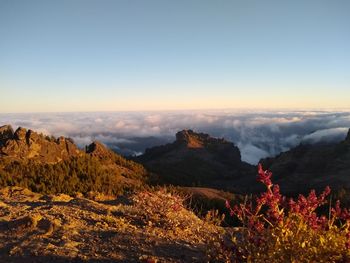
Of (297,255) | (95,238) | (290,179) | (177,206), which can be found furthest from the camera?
(290,179)

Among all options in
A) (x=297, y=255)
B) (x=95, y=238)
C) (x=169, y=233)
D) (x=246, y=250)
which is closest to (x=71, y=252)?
(x=95, y=238)

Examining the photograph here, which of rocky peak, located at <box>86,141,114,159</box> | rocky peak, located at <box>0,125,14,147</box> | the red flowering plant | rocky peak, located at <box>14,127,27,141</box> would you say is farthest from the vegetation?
the red flowering plant

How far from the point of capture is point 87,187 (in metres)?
73.0

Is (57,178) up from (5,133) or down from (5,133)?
down

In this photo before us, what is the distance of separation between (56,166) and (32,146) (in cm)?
2102

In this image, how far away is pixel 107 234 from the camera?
43.7 feet

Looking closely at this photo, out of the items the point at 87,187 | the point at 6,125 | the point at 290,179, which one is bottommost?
the point at 290,179

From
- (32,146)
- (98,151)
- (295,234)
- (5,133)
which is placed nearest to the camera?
(295,234)

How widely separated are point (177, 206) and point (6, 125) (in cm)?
11783

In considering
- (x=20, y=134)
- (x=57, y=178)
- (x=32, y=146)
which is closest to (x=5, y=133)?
(x=20, y=134)

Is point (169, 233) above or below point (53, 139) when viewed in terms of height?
above

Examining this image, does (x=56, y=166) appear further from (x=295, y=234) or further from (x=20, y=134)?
(x=295, y=234)

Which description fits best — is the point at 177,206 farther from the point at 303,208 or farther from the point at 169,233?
the point at 303,208

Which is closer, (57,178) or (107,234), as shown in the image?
(107,234)
